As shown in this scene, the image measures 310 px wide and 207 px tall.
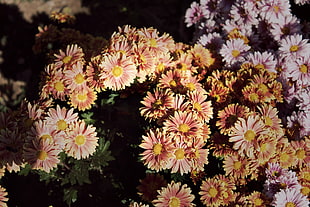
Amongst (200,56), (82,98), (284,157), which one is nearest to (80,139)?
(82,98)

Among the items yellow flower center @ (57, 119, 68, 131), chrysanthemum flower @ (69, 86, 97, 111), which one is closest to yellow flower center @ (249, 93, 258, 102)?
chrysanthemum flower @ (69, 86, 97, 111)

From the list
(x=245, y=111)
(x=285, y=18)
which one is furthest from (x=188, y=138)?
(x=285, y=18)

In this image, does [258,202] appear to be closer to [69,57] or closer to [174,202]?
[174,202]

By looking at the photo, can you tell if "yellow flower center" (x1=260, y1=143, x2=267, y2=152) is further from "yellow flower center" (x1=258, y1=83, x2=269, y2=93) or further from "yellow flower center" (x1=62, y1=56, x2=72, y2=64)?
"yellow flower center" (x1=62, y1=56, x2=72, y2=64)

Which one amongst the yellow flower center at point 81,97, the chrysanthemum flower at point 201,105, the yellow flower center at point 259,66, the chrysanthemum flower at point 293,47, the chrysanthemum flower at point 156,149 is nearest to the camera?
the chrysanthemum flower at point 156,149

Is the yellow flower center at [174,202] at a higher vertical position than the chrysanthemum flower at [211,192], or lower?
lower

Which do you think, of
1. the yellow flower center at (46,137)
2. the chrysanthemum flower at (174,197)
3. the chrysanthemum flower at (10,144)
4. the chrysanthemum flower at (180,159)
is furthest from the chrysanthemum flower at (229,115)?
the chrysanthemum flower at (10,144)

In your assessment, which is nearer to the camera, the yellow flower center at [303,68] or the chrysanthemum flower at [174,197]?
the chrysanthemum flower at [174,197]

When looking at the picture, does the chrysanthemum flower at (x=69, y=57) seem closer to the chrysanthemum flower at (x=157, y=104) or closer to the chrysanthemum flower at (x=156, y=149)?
the chrysanthemum flower at (x=157, y=104)
